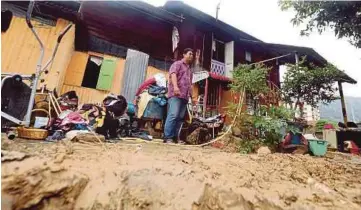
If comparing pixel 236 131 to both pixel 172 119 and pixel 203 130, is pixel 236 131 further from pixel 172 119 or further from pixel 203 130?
pixel 172 119

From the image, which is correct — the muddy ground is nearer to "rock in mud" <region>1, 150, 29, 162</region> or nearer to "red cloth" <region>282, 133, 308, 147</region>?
"rock in mud" <region>1, 150, 29, 162</region>

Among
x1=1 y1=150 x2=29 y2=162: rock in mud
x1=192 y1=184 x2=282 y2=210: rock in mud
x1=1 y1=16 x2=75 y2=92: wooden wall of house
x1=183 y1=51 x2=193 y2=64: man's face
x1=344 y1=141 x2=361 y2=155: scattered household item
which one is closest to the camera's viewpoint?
x1=1 y1=150 x2=29 y2=162: rock in mud

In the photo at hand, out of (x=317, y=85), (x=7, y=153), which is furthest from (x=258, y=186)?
(x=317, y=85)

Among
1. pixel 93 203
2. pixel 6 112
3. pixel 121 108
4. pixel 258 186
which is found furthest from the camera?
pixel 121 108

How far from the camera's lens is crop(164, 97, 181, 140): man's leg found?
3490 mm

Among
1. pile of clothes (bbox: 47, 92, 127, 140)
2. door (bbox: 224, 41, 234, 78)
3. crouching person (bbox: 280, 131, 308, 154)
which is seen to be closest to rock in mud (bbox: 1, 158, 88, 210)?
pile of clothes (bbox: 47, 92, 127, 140)

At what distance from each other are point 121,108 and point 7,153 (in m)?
2.60

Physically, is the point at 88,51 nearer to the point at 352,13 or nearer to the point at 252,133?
the point at 252,133

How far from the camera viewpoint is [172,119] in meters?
3.47

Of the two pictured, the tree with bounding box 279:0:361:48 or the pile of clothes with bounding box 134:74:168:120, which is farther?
the pile of clothes with bounding box 134:74:168:120

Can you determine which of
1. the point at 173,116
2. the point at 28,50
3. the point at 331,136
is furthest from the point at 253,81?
the point at 331,136

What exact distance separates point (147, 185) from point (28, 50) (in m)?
7.28

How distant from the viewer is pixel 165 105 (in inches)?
186

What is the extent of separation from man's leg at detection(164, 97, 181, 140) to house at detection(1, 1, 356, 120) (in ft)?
15.2
